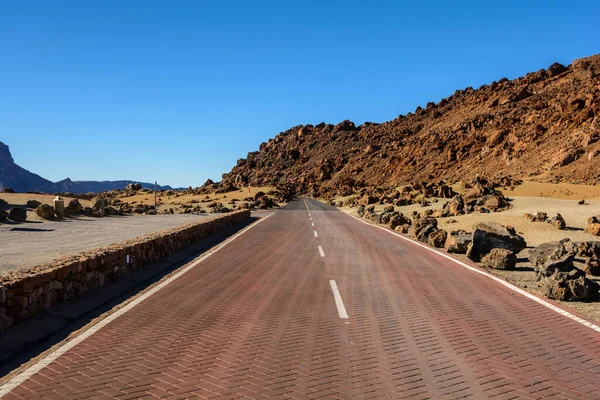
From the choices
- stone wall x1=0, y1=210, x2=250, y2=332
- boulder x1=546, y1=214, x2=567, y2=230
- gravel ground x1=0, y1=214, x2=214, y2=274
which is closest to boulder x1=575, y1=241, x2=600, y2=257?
boulder x1=546, y1=214, x2=567, y2=230

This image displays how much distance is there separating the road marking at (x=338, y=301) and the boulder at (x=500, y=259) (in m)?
5.42

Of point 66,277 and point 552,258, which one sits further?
point 552,258

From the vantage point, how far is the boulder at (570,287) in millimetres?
8852

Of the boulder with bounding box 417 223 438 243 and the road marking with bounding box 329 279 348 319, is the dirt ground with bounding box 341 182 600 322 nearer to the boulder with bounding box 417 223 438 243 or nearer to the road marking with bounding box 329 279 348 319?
the boulder with bounding box 417 223 438 243

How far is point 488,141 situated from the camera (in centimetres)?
7631

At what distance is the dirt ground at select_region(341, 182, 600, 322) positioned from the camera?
1105 cm

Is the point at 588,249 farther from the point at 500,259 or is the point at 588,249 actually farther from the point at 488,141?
the point at 488,141

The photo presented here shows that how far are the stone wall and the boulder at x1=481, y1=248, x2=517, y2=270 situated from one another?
9699 millimetres

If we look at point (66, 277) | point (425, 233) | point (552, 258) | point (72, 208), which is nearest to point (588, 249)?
point (552, 258)

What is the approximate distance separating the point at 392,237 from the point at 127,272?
1376 cm

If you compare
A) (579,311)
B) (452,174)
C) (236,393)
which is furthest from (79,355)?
(452,174)

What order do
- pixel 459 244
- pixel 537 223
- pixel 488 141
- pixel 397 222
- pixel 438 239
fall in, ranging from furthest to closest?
pixel 488 141 < pixel 397 222 < pixel 537 223 < pixel 438 239 < pixel 459 244

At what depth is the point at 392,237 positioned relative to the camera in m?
21.4

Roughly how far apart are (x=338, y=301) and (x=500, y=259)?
6.61 meters
